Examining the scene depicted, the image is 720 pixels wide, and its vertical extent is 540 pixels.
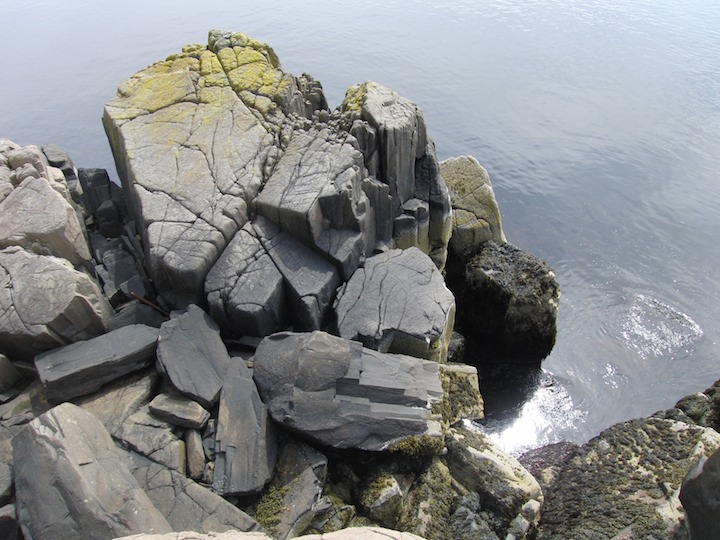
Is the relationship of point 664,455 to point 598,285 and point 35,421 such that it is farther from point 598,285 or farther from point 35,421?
point 598,285

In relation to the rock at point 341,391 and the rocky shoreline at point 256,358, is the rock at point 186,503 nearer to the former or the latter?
the rocky shoreline at point 256,358

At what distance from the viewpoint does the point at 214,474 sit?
7.23 metres

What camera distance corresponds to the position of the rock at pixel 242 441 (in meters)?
7.18

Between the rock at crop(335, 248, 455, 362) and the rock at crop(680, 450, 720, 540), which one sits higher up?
the rock at crop(335, 248, 455, 362)

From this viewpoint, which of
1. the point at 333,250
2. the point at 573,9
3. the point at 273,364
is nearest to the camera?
the point at 273,364

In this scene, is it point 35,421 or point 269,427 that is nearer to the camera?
point 35,421

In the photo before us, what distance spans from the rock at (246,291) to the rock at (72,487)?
2920mm

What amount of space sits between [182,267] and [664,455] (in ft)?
29.2

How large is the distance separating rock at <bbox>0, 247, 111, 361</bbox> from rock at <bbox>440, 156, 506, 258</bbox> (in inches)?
405

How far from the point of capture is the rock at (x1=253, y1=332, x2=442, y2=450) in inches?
304

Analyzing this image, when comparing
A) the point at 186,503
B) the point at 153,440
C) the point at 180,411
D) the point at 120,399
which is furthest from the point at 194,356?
the point at 186,503

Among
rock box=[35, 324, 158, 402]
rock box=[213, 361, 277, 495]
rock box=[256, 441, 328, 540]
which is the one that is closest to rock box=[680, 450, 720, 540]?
rock box=[256, 441, 328, 540]

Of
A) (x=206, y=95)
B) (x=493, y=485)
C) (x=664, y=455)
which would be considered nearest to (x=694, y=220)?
(x=664, y=455)

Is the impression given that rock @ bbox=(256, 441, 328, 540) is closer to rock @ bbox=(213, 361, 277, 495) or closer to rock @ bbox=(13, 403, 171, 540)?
rock @ bbox=(213, 361, 277, 495)
